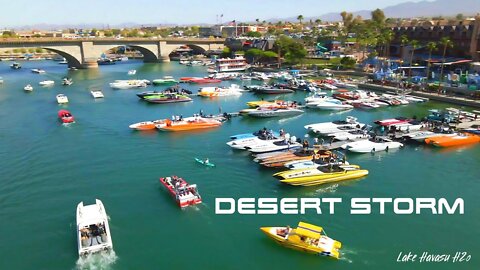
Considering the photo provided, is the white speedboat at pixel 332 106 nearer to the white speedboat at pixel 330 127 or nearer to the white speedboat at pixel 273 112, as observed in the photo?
the white speedboat at pixel 273 112

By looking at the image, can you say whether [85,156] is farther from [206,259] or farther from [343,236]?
[343,236]

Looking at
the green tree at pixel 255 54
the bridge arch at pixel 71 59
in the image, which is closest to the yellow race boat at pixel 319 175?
the green tree at pixel 255 54

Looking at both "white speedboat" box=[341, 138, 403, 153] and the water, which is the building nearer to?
the water

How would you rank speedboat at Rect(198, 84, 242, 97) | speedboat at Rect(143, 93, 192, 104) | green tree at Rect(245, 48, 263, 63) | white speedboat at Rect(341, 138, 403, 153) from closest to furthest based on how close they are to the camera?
1. white speedboat at Rect(341, 138, 403, 153)
2. speedboat at Rect(143, 93, 192, 104)
3. speedboat at Rect(198, 84, 242, 97)
4. green tree at Rect(245, 48, 263, 63)

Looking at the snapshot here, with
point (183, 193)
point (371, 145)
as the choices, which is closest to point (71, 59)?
point (371, 145)

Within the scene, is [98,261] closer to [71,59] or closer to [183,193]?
[183,193]

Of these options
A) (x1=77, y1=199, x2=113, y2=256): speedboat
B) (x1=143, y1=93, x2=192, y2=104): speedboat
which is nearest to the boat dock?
(x1=143, y1=93, x2=192, y2=104): speedboat

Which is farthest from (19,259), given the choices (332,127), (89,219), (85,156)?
(332,127)
